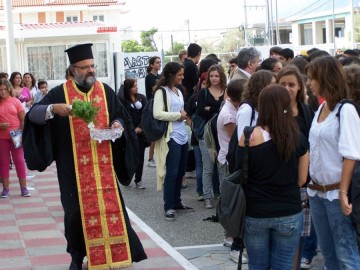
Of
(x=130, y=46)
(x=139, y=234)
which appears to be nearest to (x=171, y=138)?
(x=139, y=234)

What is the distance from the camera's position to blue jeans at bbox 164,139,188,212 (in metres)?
8.72

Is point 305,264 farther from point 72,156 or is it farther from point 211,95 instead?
point 211,95

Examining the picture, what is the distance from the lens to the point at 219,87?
8.95m

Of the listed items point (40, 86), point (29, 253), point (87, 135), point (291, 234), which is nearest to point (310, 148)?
point (291, 234)

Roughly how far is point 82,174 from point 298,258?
207cm

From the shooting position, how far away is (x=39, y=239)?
7.95m

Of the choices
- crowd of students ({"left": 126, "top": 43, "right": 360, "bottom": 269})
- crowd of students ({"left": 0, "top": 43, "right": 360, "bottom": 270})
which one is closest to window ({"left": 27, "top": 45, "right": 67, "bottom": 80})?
crowd of students ({"left": 0, "top": 43, "right": 360, "bottom": 270})

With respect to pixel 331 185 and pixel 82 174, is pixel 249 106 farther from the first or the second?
pixel 82 174

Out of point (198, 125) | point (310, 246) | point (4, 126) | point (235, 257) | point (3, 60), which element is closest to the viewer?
point (310, 246)

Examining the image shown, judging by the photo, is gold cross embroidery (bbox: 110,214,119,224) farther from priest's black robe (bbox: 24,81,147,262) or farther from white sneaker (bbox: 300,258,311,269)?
white sneaker (bbox: 300,258,311,269)

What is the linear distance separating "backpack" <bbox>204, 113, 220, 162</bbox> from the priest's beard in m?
2.24

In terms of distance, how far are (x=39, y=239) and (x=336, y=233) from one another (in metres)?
4.09

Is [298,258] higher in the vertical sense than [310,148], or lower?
lower

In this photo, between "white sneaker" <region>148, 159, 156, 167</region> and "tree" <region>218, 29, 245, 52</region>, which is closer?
"white sneaker" <region>148, 159, 156, 167</region>
